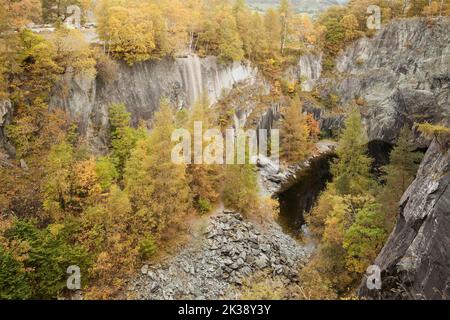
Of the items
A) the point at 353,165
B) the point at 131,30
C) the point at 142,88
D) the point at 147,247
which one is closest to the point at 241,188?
the point at 353,165

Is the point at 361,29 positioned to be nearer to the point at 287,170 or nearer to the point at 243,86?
the point at 243,86

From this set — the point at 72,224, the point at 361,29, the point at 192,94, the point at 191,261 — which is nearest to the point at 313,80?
the point at 361,29

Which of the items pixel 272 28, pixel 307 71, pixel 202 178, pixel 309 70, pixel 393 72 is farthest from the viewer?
pixel 309 70

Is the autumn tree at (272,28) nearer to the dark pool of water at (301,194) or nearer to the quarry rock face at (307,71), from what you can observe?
the quarry rock face at (307,71)

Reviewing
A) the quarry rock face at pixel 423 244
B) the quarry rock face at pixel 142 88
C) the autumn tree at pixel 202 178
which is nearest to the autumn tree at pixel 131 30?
the quarry rock face at pixel 142 88

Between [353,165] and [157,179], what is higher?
[157,179]

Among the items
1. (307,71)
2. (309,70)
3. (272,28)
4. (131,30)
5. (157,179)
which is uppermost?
(272,28)

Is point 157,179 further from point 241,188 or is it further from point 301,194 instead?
point 301,194
